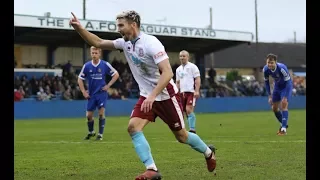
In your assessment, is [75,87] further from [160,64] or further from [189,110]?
[160,64]

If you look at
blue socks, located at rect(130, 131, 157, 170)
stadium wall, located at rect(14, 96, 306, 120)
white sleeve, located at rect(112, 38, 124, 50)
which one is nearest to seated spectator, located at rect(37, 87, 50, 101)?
stadium wall, located at rect(14, 96, 306, 120)

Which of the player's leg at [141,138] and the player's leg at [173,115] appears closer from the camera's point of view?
the player's leg at [141,138]

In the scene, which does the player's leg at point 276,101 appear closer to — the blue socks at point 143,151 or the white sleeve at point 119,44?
the white sleeve at point 119,44

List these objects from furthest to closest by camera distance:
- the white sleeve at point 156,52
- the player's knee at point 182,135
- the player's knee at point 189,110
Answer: the player's knee at point 189,110 < the player's knee at point 182,135 < the white sleeve at point 156,52

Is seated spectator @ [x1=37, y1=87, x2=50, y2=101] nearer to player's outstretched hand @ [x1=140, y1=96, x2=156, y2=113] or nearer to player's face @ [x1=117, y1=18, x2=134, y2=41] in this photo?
player's face @ [x1=117, y1=18, x2=134, y2=41]

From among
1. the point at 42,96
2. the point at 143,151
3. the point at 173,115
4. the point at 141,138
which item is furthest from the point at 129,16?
the point at 42,96

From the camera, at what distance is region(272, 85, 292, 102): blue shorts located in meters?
15.9

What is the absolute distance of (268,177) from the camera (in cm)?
734

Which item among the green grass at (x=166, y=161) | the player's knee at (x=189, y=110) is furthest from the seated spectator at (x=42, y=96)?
the green grass at (x=166, y=161)

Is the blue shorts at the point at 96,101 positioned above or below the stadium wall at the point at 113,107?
above

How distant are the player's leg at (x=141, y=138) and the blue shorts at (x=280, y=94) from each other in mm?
9243

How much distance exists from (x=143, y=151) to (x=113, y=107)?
1092 inches

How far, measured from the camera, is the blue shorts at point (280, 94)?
Answer: 1588cm

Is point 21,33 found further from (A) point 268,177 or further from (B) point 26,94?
(A) point 268,177
